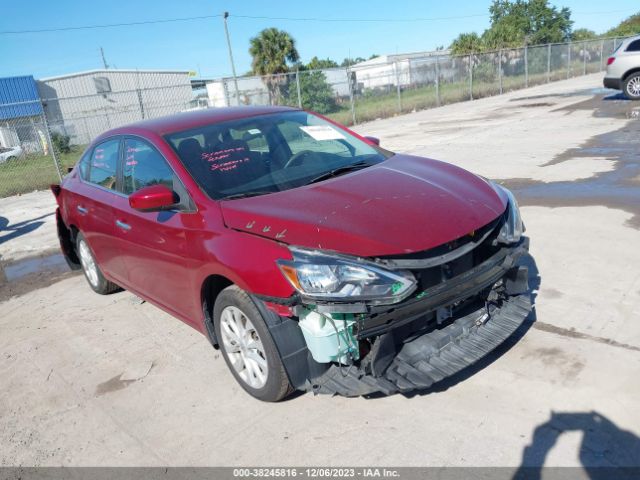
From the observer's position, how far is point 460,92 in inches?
1011

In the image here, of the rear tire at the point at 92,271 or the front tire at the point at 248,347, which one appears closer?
the front tire at the point at 248,347

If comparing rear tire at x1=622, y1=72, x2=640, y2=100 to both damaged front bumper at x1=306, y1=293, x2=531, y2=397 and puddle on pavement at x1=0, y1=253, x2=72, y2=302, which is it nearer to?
damaged front bumper at x1=306, y1=293, x2=531, y2=397

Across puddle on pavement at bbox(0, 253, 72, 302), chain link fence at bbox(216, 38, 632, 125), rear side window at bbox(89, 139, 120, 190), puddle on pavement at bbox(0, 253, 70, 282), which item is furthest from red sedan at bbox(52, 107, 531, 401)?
chain link fence at bbox(216, 38, 632, 125)

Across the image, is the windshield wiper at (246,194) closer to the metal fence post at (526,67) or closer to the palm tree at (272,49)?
the metal fence post at (526,67)

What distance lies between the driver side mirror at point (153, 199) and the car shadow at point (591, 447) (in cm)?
248

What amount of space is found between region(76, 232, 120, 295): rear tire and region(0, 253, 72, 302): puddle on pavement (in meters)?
0.97

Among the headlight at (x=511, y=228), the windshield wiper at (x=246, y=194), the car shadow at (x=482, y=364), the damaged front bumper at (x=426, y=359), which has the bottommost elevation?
the car shadow at (x=482, y=364)

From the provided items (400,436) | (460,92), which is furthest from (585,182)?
(460,92)

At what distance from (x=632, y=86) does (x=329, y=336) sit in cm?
1692

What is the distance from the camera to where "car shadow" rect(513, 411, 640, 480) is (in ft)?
7.92

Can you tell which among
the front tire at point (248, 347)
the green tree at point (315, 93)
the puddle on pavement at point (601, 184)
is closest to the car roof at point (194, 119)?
the front tire at point (248, 347)

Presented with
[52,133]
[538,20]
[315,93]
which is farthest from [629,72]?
[538,20]

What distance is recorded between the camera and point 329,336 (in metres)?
2.75

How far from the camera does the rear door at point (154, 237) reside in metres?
3.52
